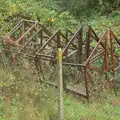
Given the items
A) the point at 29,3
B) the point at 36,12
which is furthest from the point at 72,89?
the point at 29,3

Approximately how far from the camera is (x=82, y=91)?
276 inches

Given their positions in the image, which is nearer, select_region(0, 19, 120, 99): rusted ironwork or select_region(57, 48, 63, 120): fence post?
select_region(57, 48, 63, 120): fence post

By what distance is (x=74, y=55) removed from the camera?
26.3 feet

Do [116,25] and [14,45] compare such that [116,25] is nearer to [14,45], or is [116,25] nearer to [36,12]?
[36,12]

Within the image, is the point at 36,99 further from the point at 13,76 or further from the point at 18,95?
the point at 13,76

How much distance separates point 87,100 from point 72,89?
23.2 inches

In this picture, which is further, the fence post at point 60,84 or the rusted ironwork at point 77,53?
the rusted ironwork at point 77,53

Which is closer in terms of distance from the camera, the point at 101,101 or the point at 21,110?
the point at 21,110

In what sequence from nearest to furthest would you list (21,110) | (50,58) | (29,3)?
(21,110), (50,58), (29,3)

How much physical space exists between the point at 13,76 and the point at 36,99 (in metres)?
1.43

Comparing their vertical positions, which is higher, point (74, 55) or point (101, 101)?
point (74, 55)

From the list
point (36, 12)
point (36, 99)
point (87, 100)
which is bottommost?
point (87, 100)

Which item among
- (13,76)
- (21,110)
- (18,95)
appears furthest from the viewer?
(13,76)

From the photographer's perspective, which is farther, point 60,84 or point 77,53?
point 77,53
